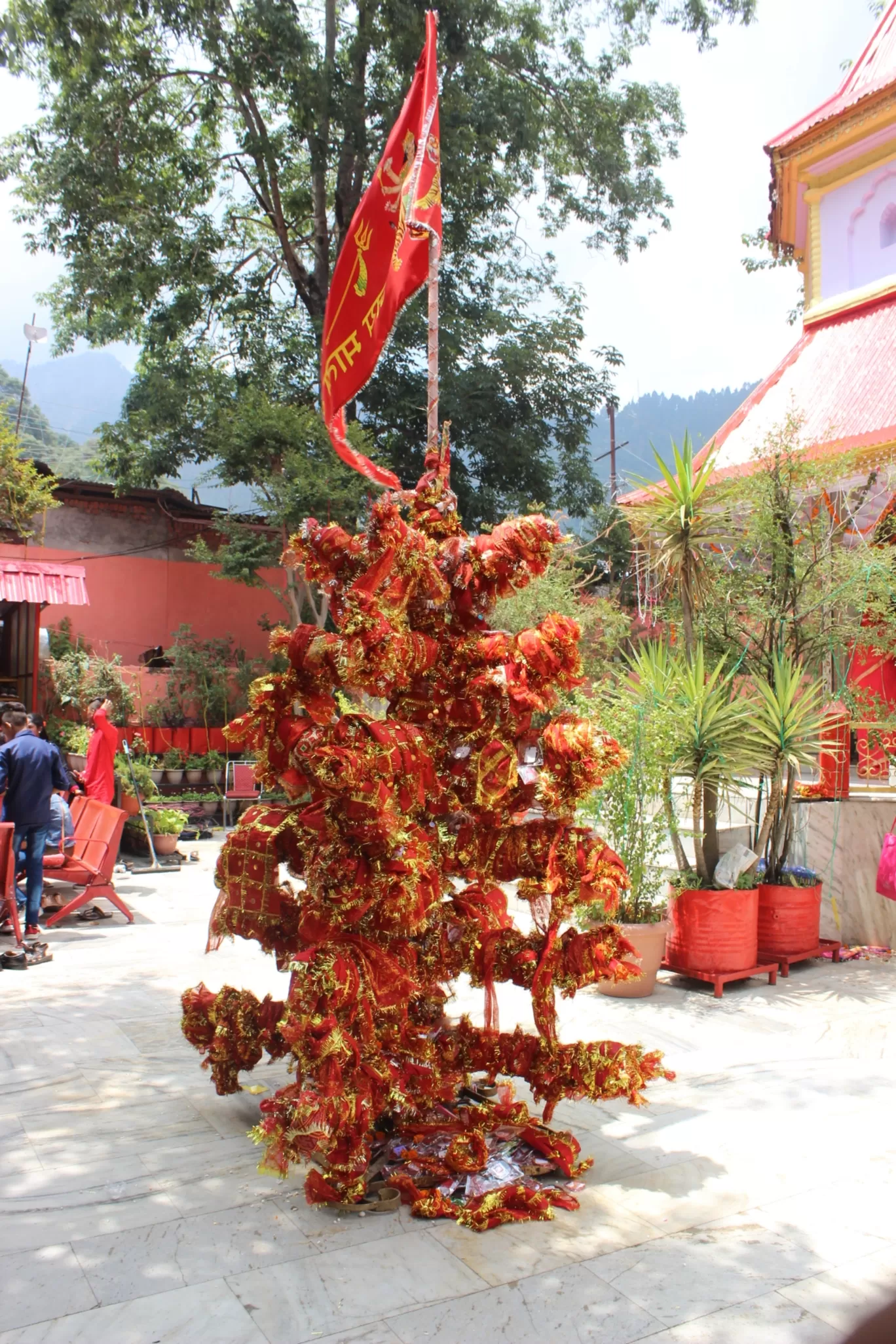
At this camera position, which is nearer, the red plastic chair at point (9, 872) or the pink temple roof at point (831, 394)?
the red plastic chair at point (9, 872)

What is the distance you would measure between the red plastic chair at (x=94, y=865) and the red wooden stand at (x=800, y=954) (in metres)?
4.75

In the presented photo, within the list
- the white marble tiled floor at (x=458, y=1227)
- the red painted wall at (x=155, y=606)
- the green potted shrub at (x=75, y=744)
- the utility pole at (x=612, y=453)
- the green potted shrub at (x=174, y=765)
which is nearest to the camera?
the white marble tiled floor at (x=458, y=1227)

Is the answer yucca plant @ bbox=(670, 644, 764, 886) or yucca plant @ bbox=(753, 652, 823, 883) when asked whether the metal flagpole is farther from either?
yucca plant @ bbox=(753, 652, 823, 883)

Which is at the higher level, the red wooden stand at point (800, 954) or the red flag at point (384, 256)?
the red flag at point (384, 256)

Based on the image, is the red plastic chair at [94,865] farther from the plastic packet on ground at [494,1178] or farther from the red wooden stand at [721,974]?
the plastic packet on ground at [494,1178]

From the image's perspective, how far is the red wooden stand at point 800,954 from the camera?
255 inches

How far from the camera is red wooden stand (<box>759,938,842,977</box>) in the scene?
21.2 ft

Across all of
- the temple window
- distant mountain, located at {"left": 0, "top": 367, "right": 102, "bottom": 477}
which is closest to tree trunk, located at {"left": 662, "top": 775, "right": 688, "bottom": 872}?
the temple window

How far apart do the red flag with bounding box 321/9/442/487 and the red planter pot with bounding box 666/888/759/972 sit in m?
3.54

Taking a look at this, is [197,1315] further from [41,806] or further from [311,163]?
[311,163]

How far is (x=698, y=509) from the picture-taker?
686cm

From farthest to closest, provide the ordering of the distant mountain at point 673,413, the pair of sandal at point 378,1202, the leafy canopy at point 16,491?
the distant mountain at point 673,413 → the leafy canopy at point 16,491 → the pair of sandal at point 378,1202

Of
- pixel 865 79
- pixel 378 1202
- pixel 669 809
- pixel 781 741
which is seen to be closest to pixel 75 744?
pixel 669 809

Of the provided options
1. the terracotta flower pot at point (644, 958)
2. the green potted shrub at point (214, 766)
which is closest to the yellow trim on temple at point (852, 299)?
the terracotta flower pot at point (644, 958)
